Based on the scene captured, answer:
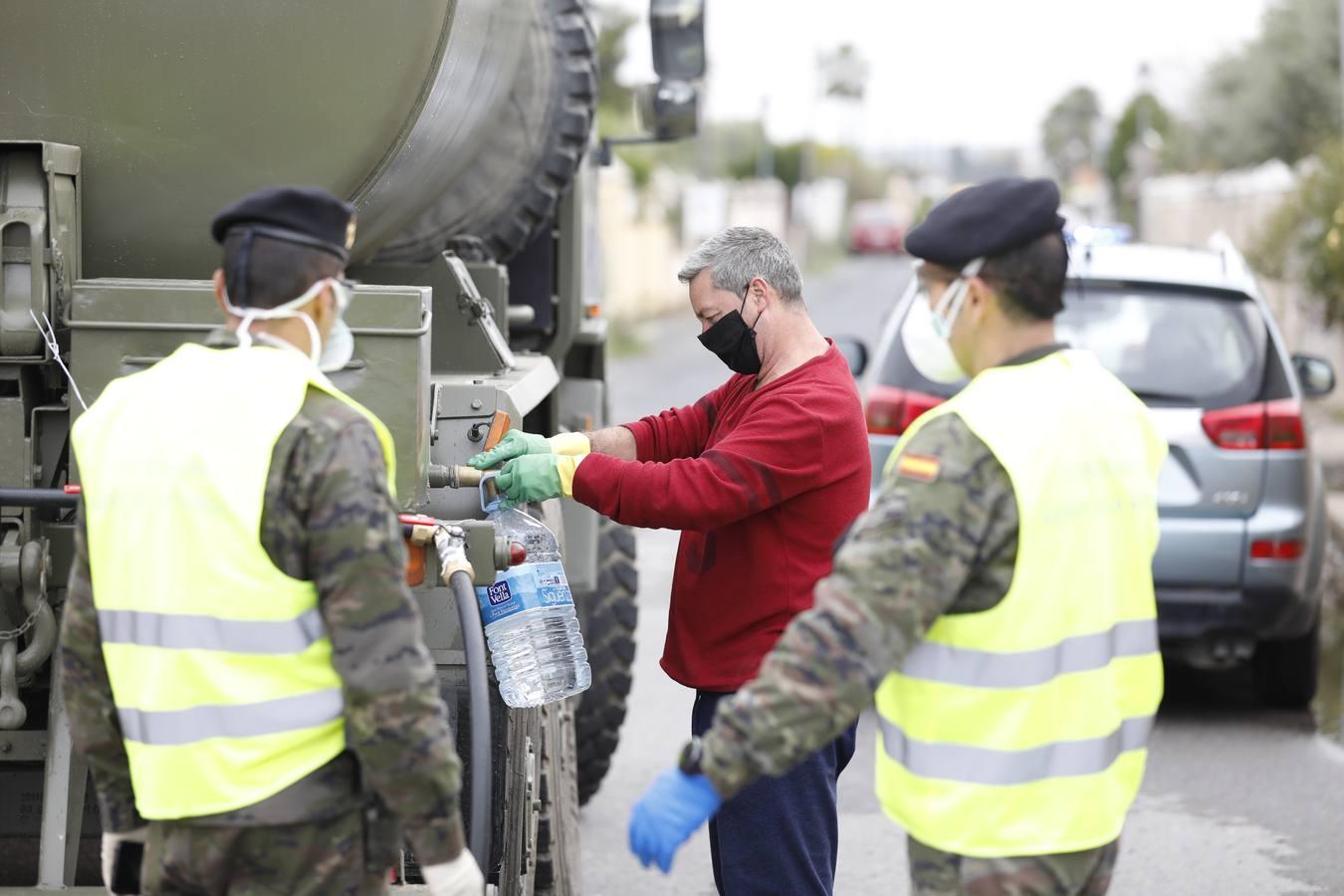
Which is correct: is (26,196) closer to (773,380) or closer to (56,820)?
(56,820)

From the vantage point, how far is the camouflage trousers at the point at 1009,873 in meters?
2.75

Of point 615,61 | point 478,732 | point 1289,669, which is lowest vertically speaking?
point 1289,669

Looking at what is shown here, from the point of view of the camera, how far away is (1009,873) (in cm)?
274

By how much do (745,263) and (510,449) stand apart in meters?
0.70

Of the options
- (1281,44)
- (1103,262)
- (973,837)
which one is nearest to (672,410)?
(973,837)

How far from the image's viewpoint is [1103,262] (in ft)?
24.7

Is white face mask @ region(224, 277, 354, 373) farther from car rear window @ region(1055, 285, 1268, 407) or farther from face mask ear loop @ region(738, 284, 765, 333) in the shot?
car rear window @ region(1055, 285, 1268, 407)

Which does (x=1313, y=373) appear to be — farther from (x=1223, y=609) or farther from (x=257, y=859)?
(x=257, y=859)

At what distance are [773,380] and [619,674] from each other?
7.59 ft

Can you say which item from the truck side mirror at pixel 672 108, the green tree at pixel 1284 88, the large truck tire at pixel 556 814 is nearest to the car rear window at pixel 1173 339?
the truck side mirror at pixel 672 108

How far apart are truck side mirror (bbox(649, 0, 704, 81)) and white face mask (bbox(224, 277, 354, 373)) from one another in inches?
147

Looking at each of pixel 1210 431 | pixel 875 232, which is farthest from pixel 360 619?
pixel 875 232

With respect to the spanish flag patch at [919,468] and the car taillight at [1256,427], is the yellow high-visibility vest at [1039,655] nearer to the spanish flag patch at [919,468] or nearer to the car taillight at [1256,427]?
the spanish flag patch at [919,468]

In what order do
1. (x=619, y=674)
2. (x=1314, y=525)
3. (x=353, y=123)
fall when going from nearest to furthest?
(x=353, y=123) < (x=619, y=674) < (x=1314, y=525)
